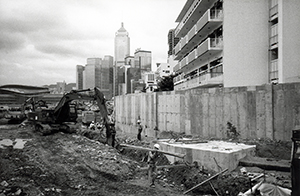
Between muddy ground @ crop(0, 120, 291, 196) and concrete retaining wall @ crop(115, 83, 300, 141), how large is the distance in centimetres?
93

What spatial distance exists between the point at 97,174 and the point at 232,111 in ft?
24.3

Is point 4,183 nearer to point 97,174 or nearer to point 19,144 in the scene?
point 97,174

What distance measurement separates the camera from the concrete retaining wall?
11520mm

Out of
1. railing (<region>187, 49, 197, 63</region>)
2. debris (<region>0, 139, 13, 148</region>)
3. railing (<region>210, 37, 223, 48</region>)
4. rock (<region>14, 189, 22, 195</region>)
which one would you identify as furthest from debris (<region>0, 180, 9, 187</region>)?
railing (<region>187, 49, 197, 63</region>)

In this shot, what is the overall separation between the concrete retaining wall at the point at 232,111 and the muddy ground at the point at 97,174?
0.93m

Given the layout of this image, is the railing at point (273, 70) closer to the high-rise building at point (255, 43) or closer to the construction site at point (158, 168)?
the high-rise building at point (255, 43)

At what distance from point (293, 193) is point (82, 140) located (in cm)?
1265

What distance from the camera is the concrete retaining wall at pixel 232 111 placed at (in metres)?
11.5

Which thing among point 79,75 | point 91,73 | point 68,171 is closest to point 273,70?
point 68,171

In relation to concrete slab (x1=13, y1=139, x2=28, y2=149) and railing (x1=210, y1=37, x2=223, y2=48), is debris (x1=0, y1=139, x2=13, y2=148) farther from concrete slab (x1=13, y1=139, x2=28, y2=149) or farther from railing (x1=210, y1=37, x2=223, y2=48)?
railing (x1=210, y1=37, x2=223, y2=48)

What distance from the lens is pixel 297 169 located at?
5.80m

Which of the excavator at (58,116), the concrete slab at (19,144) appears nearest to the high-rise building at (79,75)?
the excavator at (58,116)

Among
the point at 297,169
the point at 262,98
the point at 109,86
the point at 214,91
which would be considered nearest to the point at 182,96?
the point at 214,91

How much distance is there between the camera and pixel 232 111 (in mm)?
13414
